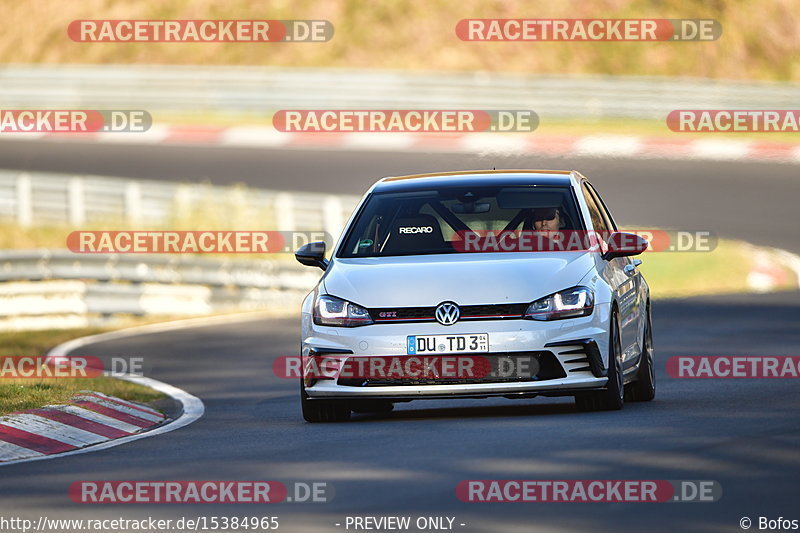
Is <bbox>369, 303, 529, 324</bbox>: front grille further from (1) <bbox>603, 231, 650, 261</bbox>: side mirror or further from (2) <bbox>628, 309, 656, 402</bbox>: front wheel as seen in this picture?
(2) <bbox>628, 309, 656, 402</bbox>: front wheel

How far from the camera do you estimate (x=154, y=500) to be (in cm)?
834

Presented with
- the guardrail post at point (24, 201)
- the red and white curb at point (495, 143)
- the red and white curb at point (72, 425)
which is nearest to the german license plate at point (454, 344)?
the red and white curb at point (72, 425)

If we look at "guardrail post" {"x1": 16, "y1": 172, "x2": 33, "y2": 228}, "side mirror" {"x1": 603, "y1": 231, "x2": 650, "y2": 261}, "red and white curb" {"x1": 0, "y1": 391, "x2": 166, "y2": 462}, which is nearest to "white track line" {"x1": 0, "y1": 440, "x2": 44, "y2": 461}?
"red and white curb" {"x1": 0, "y1": 391, "x2": 166, "y2": 462}

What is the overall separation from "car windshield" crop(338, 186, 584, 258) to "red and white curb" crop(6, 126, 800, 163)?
913 inches

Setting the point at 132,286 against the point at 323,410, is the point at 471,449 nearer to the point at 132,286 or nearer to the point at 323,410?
the point at 323,410

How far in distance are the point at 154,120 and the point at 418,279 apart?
101 feet

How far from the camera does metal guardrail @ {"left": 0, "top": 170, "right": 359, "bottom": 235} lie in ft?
95.0

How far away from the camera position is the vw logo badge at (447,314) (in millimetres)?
10555

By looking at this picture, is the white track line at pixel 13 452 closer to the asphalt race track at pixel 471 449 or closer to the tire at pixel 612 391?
the asphalt race track at pixel 471 449

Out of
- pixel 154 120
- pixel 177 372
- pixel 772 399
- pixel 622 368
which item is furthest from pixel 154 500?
pixel 154 120

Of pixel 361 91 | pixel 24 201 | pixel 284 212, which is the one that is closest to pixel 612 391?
pixel 284 212

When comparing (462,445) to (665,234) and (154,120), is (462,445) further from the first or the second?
(154,120)

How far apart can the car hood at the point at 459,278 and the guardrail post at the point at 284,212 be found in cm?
1782

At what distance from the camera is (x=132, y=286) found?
24.9 metres
